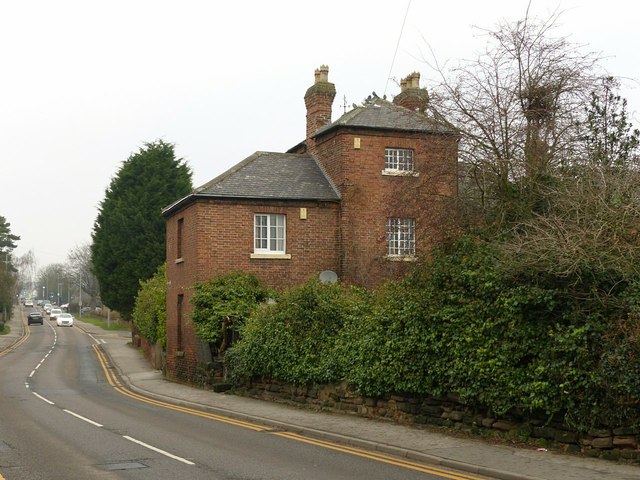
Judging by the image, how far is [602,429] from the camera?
1138 cm

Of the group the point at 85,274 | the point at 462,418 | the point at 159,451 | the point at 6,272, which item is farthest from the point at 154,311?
the point at 85,274

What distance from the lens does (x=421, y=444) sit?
13039 millimetres

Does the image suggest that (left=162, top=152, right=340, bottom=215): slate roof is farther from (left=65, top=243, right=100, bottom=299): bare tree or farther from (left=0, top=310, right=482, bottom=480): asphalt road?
(left=65, top=243, right=100, bottom=299): bare tree

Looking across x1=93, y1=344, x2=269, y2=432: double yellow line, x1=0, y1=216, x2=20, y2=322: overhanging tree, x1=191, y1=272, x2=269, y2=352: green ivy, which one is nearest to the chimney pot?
x1=191, y1=272, x2=269, y2=352: green ivy

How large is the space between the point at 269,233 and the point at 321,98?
706 centimetres

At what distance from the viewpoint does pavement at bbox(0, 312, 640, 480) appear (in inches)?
412

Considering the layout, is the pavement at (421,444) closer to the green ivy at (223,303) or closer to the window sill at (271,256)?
the green ivy at (223,303)

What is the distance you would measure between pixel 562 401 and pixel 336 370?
6948 millimetres

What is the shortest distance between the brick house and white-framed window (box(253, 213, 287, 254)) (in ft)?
0.12

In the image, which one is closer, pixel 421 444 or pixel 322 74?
pixel 421 444

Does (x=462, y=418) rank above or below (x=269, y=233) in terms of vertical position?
below

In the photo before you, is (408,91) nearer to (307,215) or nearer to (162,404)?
(307,215)

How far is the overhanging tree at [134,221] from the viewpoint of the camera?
57.0 m

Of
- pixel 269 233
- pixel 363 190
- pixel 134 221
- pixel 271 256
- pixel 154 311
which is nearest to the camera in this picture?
pixel 271 256
